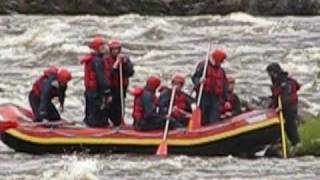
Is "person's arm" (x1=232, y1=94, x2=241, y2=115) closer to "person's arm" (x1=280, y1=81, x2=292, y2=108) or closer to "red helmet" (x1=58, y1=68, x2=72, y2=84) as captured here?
"person's arm" (x1=280, y1=81, x2=292, y2=108)

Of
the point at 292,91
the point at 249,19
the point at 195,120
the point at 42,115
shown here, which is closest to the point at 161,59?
the point at 249,19

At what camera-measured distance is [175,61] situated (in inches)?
1078

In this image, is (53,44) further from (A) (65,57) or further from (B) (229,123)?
(B) (229,123)

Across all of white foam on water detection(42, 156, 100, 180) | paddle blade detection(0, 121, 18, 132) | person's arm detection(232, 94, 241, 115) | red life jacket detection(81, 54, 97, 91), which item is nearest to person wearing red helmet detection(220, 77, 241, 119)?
person's arm detection(232, 94, 241, 115)

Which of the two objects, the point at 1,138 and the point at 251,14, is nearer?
the point at 1,138

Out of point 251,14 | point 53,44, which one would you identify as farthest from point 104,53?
point 251,14

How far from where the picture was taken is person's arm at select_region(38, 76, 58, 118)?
17.5 m

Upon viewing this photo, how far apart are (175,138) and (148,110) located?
0.56m

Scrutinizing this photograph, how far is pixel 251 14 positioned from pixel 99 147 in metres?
19.8

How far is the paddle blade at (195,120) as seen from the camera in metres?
17.0

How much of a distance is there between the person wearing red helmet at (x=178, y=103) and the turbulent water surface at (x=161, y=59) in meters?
0.77

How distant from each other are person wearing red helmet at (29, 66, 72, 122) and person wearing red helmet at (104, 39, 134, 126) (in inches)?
24.2

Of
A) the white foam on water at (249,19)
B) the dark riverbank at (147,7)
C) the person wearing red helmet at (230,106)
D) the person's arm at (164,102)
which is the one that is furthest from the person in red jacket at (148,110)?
the dark riverbank at (147,7)

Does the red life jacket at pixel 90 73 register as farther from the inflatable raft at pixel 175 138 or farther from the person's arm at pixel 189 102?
the person's arm at pixel 189 102
